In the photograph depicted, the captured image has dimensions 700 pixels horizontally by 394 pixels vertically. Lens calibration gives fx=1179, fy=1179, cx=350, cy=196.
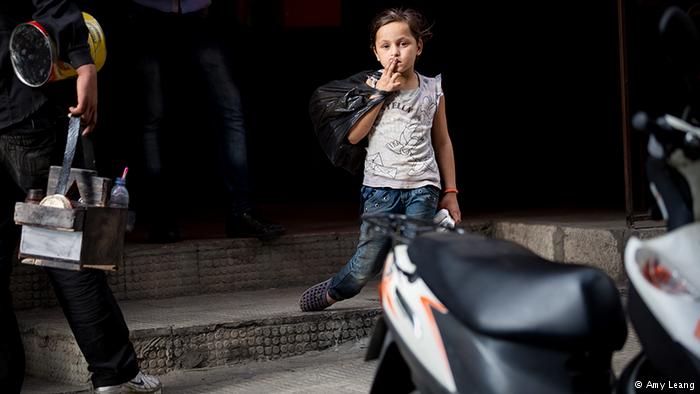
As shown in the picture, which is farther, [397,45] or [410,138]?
[410,138]

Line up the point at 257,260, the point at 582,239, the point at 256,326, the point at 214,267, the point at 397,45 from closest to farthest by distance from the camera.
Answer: the point at 397,45, the point at 256,326, the point at 214,267, the point at 257,260, the point at 582,239

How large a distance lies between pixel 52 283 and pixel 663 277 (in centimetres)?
246

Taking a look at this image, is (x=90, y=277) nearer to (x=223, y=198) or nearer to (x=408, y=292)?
(x=408, y=292)

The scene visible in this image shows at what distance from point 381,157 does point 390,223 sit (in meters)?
1.92

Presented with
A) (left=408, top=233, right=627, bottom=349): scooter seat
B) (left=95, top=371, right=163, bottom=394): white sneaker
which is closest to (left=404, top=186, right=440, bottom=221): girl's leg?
(left=95, top=371, right=163, bottom=394): white sneaker

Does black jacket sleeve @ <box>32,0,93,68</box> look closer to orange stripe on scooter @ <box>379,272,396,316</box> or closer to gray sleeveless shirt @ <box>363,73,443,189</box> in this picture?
gray sleeveless shirt @ <box>363,73,443,189</box>

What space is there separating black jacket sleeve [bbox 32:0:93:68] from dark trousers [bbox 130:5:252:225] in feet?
6.37

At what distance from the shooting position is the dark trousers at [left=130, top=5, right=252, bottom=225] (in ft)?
20.3

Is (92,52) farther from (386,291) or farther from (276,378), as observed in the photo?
(386,291)

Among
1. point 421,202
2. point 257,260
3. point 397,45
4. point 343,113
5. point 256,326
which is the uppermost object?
point 397,45

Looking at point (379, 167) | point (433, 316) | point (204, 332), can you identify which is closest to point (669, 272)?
point (433, 316)

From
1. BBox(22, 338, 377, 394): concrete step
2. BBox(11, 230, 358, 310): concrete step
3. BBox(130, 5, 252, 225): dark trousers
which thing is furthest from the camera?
BBox(130, 5, 252, 225): dark trousers

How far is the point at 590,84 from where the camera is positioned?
9.84 meters

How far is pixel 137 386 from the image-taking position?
4.57 metres
